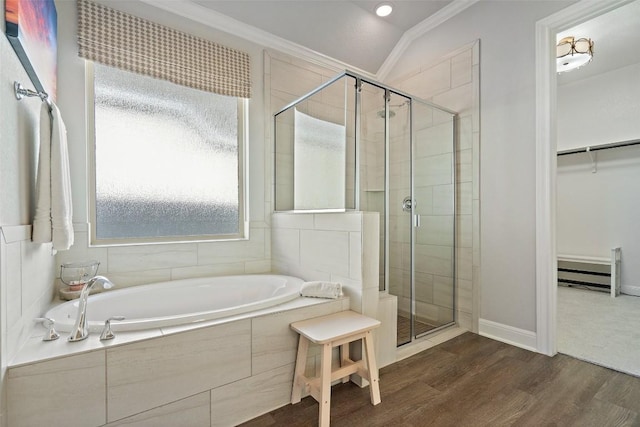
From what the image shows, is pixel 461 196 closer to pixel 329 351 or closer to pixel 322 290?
pixel 322 290

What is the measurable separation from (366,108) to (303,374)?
181 cm

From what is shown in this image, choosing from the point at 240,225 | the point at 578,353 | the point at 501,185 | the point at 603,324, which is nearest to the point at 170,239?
the point at 240,225

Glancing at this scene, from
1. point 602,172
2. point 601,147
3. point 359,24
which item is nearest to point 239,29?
point 359,24

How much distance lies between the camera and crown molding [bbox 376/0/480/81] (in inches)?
108

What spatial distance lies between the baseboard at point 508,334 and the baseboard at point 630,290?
256 centimetres

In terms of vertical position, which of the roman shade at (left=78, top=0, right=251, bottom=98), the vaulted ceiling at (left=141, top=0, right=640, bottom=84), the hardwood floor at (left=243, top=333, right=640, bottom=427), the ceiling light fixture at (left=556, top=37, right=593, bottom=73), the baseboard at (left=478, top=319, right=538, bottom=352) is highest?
the vaulted ceiling at (left=141, top=0, right=640, bottom=84)

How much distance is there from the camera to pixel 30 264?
1.37m

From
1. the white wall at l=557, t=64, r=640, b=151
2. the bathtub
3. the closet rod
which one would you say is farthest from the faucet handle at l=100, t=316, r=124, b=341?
the white wall at l=557, t=64, r=640, b=151

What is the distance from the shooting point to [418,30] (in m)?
3.11

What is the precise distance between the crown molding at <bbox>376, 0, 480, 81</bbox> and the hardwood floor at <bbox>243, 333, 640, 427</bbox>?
9.72 feet

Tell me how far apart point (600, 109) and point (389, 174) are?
354cm

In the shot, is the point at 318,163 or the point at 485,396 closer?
the point at 485,396

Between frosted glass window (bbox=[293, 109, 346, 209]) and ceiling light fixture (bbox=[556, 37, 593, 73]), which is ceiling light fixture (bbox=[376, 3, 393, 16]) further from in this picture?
ceiling light fixture (bbox=[556, 37, 593, 73])

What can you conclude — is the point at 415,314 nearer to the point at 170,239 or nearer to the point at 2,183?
the point at 170,239
